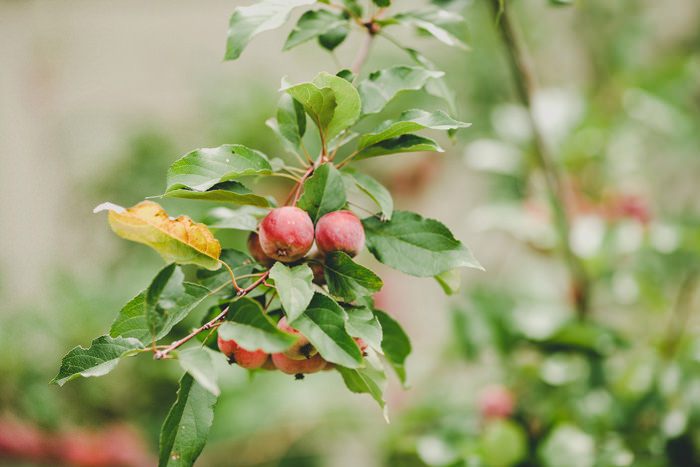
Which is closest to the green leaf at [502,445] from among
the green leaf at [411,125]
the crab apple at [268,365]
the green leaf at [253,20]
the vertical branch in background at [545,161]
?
the vertical branch in background at [545,161]

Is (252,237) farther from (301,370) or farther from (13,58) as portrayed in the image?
(13,58)

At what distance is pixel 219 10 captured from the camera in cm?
262

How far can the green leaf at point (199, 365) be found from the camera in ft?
1.37

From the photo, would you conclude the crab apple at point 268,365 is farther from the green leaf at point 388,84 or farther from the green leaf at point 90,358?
the green leaf at point 388,84

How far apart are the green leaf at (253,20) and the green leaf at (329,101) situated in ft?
0.26

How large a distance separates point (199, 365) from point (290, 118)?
263 millimetres

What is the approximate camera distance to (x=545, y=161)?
969 mm

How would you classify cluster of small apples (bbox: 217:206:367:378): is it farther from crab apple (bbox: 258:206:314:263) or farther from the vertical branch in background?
the vertical branch in background

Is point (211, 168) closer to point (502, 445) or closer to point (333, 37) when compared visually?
point (333, 37)

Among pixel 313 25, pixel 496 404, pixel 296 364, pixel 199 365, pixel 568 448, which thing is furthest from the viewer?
pixel 496 404

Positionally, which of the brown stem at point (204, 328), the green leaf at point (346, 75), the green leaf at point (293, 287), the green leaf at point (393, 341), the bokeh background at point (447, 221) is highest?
the green leaf at point (346, 75)

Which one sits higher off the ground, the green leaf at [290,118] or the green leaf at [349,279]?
the green leaf at [290,118]

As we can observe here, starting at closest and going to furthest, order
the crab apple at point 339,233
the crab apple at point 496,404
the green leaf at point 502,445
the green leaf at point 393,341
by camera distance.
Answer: the crab apple at point 339,233 < the green leaf at point 393,341 < the green leaf at point 502,445 < the crab apple at point 496,404

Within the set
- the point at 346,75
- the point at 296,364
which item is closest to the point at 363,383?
the point at 296,364
